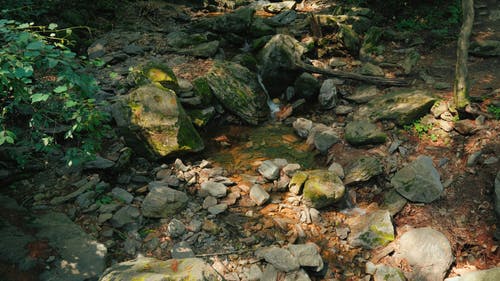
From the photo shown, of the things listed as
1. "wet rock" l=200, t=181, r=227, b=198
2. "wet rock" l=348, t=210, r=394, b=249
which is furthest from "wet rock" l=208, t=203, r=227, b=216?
"wet rock" l=348, t=210, r=394, b=249

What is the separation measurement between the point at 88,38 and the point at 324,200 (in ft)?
27.1

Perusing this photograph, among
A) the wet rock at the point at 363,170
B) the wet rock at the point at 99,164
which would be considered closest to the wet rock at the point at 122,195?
the wet rock at the point at 99,164

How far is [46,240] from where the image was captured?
4363 mm

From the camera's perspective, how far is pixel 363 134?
23.0ft

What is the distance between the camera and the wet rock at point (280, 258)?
15.6 ft

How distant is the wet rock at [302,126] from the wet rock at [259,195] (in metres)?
2.13

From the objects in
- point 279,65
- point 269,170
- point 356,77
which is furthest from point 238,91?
point 356,77

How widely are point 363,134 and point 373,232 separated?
7.20ft

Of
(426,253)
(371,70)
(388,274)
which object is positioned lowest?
(388,274)

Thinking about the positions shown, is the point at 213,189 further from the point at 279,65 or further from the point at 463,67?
the point at 463,67

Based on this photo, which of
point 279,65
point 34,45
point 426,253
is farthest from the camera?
point 279,65

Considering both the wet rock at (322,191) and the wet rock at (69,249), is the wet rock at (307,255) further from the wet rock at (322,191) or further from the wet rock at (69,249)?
the wet rock at (69,249)

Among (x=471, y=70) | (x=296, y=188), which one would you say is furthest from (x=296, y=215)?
(x=471, y=70)

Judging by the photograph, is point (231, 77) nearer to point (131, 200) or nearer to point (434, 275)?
point (131, 200)
